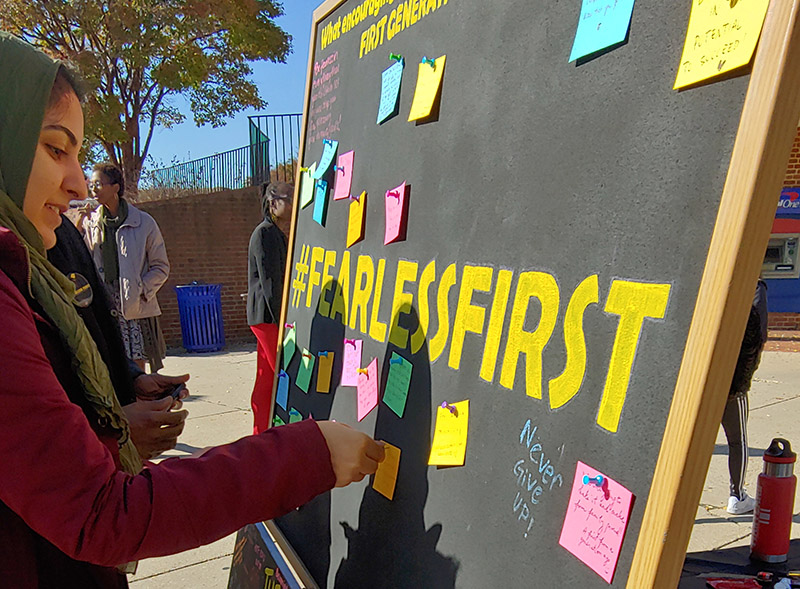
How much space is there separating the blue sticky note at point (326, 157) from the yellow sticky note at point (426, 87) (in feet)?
1.74

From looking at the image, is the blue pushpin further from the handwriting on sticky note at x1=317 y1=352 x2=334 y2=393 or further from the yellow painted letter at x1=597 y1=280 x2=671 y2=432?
the handwriting on sticky note at x1=317 y1=352 x2=334 y2=393

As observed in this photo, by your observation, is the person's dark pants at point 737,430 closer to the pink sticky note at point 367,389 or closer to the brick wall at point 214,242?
the pink sticky note at point 367,389

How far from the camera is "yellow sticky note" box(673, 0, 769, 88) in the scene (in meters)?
0.72

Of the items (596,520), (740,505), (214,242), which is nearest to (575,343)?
(596,520)

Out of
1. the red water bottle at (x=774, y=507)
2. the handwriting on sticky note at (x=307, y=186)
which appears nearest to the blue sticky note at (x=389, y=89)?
the handwriting on sticky note at (x=307, y=186)

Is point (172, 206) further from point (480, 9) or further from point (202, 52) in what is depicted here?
point (480, 9)

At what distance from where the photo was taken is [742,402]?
361cm

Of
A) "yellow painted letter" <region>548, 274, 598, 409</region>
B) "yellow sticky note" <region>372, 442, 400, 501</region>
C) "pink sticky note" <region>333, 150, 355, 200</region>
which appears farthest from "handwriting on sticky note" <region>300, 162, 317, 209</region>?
"yellow painted letter" <region>548, 274, 598, 409</region>

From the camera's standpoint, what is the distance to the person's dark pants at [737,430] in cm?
359

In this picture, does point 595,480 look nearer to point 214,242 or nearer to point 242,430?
point 242,430

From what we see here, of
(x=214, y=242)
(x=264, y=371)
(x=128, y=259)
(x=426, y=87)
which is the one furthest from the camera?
(x=214, y=242)

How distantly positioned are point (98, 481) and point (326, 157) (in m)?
1.22

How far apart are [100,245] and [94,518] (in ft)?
14.9

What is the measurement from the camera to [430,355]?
1.29 meters
